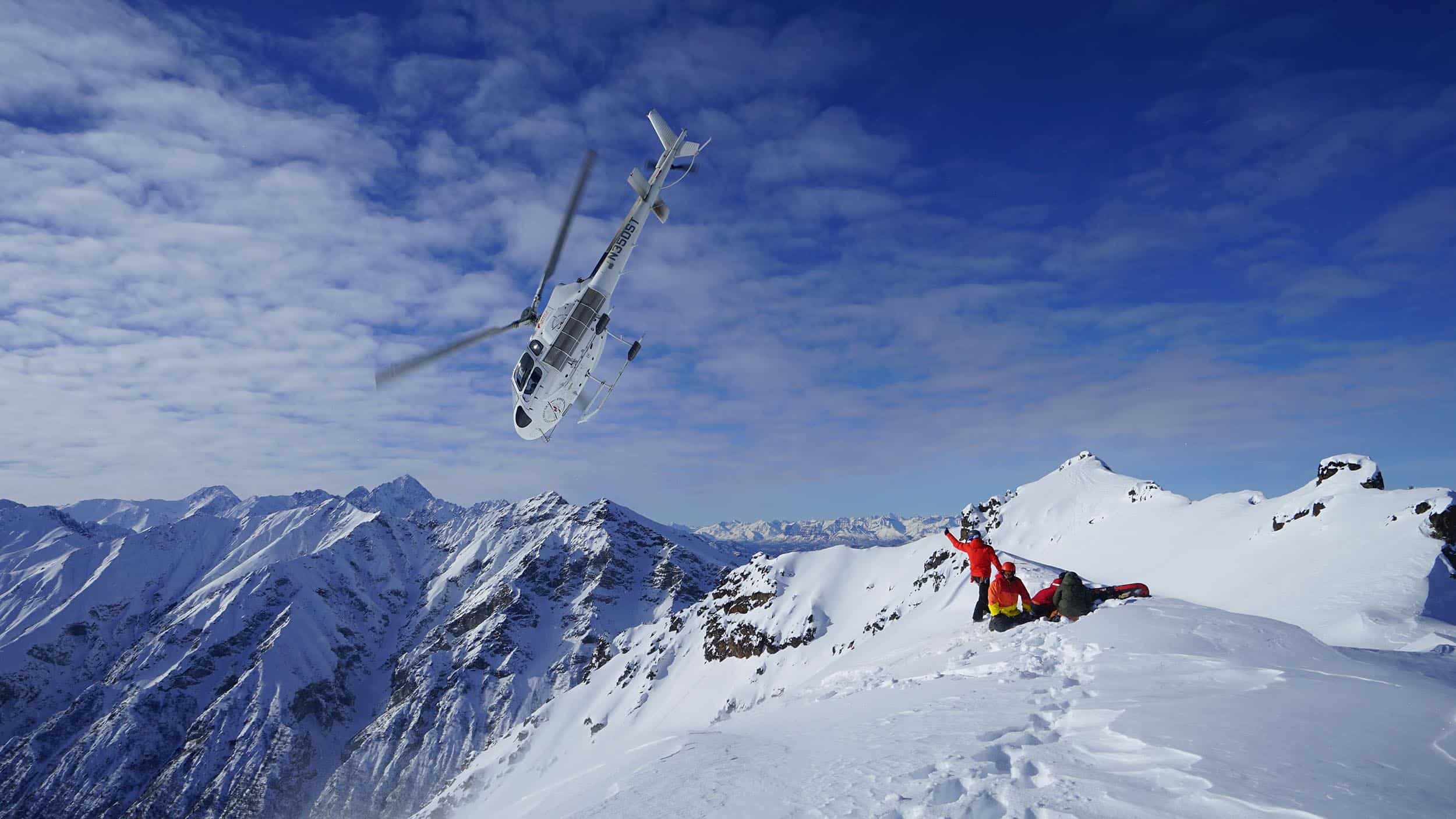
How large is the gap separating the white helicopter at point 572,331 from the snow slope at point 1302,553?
2895cm

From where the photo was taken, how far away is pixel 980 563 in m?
17.4

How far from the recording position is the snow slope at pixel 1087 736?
18.0ft

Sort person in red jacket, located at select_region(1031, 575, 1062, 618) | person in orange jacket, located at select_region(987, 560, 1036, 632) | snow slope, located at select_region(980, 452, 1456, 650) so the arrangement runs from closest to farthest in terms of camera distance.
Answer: person in red jacket, located at select_region(1031, 575, 1062, 618), person in orange jacket, located at select_region(987, 560, 1036, 632), snow slope, located at select_region(980, 452, 1456, 650)

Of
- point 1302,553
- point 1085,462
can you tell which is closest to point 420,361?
point 1302,553

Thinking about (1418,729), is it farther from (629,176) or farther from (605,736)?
(605,736)

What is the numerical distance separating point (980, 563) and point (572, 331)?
1793cm

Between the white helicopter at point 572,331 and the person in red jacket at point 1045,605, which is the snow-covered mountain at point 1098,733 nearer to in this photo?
the person in red jacket at point 1045,605

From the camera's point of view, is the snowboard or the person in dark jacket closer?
the person in dark jacket

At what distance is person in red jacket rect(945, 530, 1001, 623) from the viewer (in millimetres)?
17375

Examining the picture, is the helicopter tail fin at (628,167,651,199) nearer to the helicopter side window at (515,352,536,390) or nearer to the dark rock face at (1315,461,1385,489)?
the helicopter side window at (515,352,536,390)

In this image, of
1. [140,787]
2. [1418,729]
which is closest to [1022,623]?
[1418,729]

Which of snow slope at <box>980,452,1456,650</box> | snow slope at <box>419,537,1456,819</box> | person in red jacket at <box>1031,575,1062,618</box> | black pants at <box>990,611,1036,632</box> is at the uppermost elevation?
snow slope at <box>980,452,1456,650</box>

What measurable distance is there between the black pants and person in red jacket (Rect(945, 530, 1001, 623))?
1175 millimetres

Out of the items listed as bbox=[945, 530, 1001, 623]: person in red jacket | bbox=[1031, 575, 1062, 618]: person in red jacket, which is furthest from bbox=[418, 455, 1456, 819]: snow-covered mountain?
bbox=[1031, 575, 1062, 618]: person in red jacket
